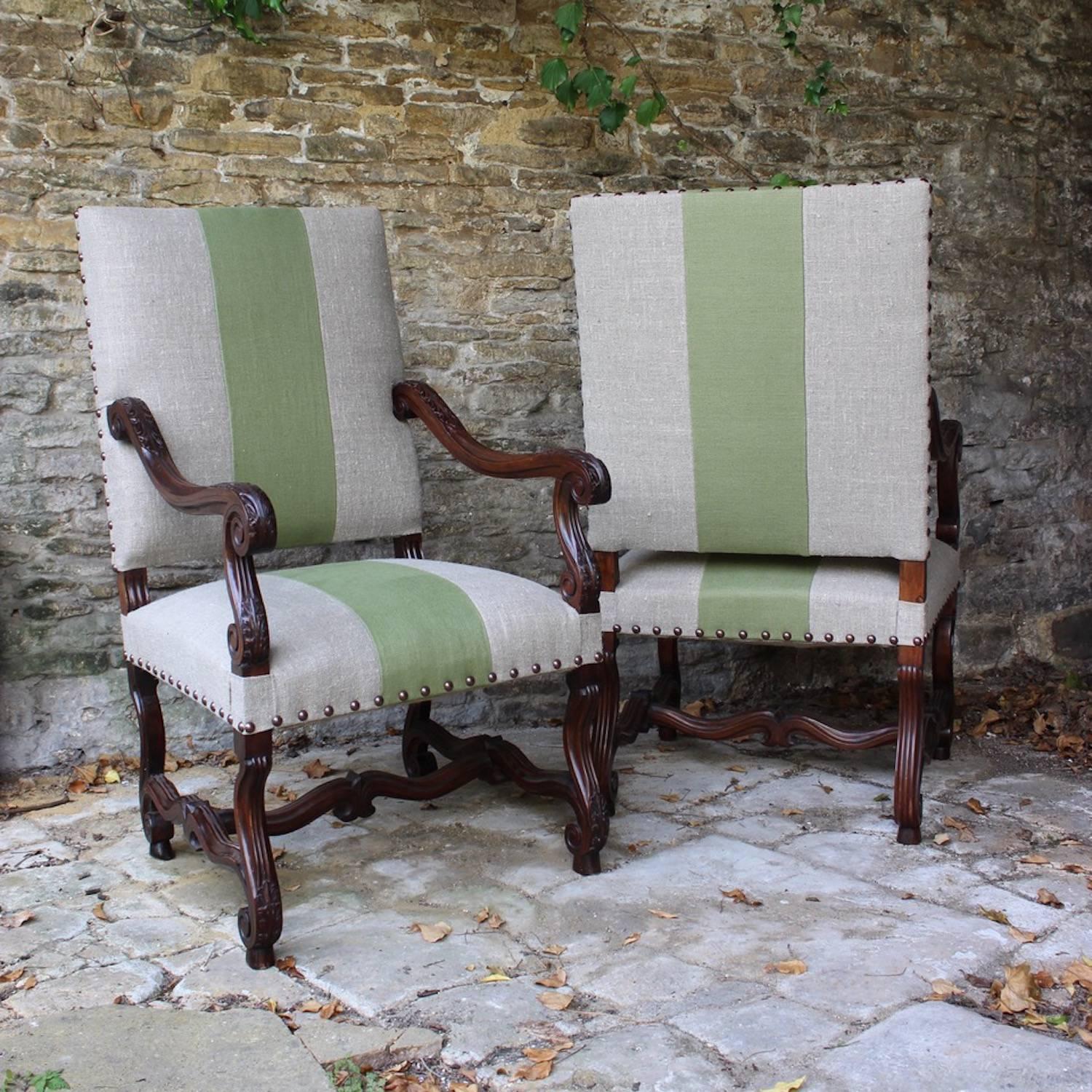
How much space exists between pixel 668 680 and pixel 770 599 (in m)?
0.81

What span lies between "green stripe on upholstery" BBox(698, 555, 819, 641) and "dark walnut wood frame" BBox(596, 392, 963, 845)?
183 millimetres

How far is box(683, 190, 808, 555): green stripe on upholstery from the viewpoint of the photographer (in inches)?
102

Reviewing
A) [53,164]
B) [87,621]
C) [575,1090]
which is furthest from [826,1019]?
[53,164]

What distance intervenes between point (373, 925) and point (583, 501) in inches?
32.9

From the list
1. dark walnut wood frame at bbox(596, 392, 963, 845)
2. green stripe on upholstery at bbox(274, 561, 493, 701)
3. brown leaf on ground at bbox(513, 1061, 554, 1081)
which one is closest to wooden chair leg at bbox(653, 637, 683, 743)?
dark walnut wood frame at bbox(596, 392, 963, 845)

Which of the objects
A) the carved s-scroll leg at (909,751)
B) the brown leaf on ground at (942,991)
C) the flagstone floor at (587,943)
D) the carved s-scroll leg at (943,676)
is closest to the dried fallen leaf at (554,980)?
the flagstone floor at (587,943)

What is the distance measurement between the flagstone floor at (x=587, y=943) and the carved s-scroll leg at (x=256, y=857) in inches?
2.5

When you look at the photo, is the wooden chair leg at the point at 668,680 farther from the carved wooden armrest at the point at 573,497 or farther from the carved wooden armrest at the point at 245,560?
the carved wooden armrest at the point at 245,560

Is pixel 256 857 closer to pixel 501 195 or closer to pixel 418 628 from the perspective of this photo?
pixel 418 628

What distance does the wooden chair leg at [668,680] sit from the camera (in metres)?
3.40

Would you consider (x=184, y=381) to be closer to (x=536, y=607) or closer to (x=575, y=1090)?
(x=536, y=607)

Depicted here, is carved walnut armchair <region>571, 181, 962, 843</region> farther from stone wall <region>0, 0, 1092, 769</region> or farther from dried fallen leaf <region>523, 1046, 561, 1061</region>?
dried fallen leaf <region>523, 1046, 561, 1061</region>

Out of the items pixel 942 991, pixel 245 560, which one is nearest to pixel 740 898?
pixel 942 991

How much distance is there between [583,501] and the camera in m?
2.42
